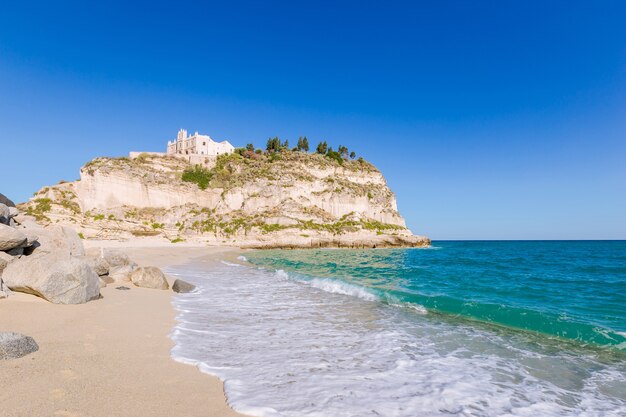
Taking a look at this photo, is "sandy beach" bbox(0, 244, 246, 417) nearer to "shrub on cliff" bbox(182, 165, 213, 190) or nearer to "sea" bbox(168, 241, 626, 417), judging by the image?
"sea" bbox(168, 241, 626, 417)

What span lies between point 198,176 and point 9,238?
7243 centimetres

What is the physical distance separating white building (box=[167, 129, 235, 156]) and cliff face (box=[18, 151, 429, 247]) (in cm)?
1045

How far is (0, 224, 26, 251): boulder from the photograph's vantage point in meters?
9.95

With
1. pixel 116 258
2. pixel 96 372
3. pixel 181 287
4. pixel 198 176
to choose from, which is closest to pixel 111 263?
pixel 116 258

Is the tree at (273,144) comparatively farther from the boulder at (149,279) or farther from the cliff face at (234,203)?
the boulder at (149,279)

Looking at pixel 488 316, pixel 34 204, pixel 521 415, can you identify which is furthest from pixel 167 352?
pixel 34 204

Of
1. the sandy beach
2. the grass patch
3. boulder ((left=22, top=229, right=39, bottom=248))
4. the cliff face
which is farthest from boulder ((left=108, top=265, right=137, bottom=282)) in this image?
the grass patch

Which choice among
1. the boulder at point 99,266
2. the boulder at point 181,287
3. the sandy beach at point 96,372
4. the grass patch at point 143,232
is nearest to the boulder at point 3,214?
the boulder at point 99,266

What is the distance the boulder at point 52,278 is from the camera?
28.5 ft

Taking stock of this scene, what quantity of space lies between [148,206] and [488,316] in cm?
7347

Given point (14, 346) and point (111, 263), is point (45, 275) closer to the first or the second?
point (14, 346)

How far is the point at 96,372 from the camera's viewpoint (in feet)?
16.3

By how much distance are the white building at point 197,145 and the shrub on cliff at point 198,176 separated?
58.2 ft

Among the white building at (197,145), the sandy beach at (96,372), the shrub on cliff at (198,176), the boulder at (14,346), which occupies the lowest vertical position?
the sandy beach at (96,372)
